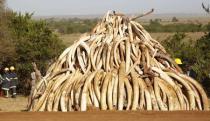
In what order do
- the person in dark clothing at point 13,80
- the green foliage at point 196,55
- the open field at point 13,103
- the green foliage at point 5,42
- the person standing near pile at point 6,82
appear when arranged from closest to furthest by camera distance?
the open field at point 13,103 < the green foliage at point 196,55 < the person in dark clothing at point 13,80 < the person standing near pile at point 6,82 < the green foliage at point 5,42

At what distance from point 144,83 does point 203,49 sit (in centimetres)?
1964

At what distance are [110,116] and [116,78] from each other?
322 centimetres

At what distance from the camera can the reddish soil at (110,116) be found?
9.08m

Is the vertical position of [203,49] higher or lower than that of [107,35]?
lower

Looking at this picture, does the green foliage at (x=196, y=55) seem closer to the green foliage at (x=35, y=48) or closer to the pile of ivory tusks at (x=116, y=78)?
the green foliage at (x=35, y=48)

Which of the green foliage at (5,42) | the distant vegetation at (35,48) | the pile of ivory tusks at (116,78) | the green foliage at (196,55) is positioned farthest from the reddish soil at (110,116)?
the green foliage at (5,42)

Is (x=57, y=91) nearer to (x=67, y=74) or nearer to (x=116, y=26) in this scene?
(x=67, y=74)

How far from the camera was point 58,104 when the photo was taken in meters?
12.5

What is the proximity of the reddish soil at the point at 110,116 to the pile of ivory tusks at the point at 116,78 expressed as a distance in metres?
2.37

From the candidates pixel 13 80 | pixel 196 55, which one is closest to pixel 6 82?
pixel 13 80

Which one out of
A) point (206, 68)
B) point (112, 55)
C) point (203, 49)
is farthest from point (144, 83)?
point (203, 49)

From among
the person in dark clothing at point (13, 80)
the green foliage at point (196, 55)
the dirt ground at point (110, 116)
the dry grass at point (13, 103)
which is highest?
the dirt ground at point (110, 116)

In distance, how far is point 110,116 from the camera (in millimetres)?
9266

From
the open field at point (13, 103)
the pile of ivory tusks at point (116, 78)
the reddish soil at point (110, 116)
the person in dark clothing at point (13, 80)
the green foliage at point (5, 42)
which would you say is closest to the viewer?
the reddish soil at point (110, 116)
